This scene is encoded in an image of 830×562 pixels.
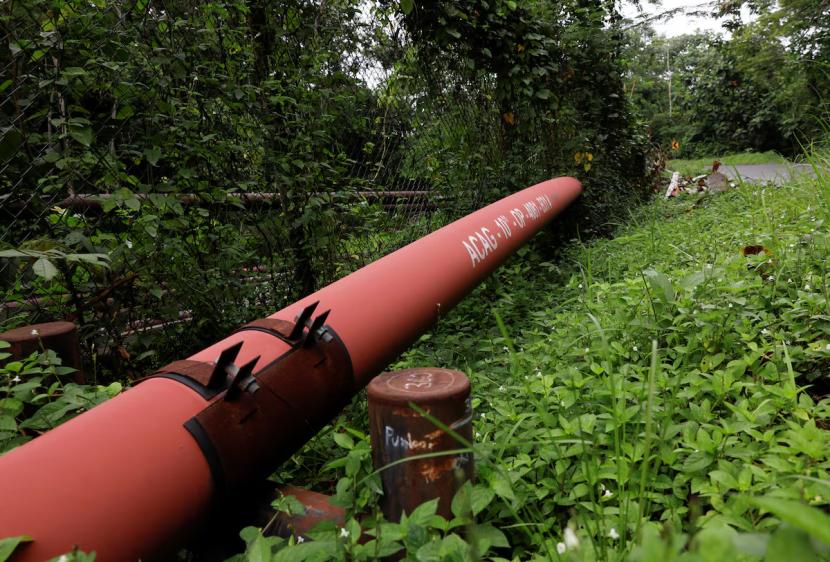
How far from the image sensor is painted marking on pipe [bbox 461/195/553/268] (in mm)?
2219

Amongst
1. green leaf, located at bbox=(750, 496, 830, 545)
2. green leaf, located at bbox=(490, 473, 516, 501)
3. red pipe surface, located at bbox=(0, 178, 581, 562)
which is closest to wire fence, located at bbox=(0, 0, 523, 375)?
red pipe surface, located at bbox=(0, 178, 581, 562)

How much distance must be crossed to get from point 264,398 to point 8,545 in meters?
0.44

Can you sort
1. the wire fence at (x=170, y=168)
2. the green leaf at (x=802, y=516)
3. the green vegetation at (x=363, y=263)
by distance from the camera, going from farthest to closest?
the wire fence at (x=170, y=168) < the green vegetation at (x=363, y=263) < the green leaf at (x=802, y=516)

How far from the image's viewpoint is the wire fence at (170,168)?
1678mm

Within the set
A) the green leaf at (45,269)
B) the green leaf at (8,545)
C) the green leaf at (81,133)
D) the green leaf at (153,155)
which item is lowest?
the green leaf at (8,545)

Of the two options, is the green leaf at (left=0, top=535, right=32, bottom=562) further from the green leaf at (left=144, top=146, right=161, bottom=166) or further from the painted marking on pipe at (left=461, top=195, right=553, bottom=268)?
the painted marking on pipe at (left=461, top=195, right=553, bottom=268)

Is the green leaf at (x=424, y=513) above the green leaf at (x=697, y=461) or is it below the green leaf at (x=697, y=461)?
above

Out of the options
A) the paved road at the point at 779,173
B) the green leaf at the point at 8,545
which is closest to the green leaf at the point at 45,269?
the green leaf at the point at 8,545

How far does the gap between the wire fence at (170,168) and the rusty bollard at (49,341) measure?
255 mm

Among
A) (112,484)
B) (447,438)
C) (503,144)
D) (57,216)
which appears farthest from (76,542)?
(503,144)

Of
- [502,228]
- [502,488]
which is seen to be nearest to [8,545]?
[502,488]

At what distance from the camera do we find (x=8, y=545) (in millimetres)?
644

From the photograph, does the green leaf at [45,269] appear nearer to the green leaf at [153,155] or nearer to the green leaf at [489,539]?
the green leaf at [153,155]

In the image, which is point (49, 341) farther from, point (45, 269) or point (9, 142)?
point (9, 142)
